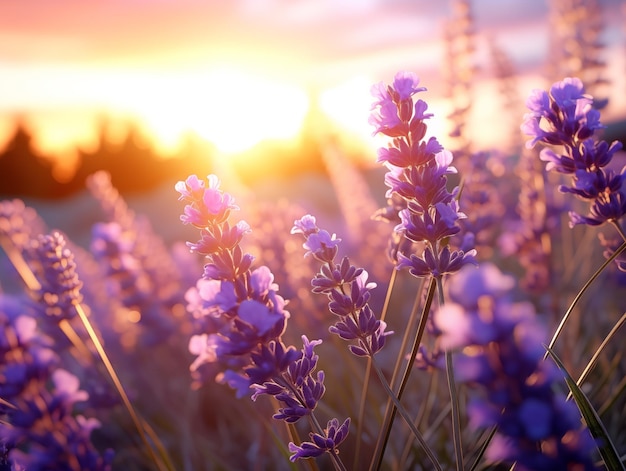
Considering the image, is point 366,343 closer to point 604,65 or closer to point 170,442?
point 170,442

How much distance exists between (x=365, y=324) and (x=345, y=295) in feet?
0.28

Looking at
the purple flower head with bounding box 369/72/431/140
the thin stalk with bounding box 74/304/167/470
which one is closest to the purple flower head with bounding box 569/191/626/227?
the purple flower head with bounding box 369/72/431/140

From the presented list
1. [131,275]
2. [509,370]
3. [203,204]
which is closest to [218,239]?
[203,204]

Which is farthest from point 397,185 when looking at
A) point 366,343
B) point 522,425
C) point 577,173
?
point 522,425

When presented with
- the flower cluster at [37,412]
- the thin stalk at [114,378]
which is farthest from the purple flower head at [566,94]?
the flower cluster at [37,412]

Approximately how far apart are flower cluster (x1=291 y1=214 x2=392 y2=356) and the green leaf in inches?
15.9

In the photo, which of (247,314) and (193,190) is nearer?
(247,314)

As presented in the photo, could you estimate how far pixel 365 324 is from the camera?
4.69 ft

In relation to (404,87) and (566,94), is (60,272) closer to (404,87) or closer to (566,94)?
(404,87)

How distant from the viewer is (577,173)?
151 centimetres

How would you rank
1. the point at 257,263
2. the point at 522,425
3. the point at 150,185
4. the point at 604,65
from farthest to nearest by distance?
the point at 150,185
the point at 604,65
the point at 257,263
the point at 522,425

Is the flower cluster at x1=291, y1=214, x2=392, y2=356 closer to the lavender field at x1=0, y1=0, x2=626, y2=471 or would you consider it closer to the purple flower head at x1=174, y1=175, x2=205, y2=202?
the lavender field at x1=0, y1=0, x2=626, y2=471

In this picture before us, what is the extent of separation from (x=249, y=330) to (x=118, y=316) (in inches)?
158

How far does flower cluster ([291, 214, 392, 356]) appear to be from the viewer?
4.63 feet
